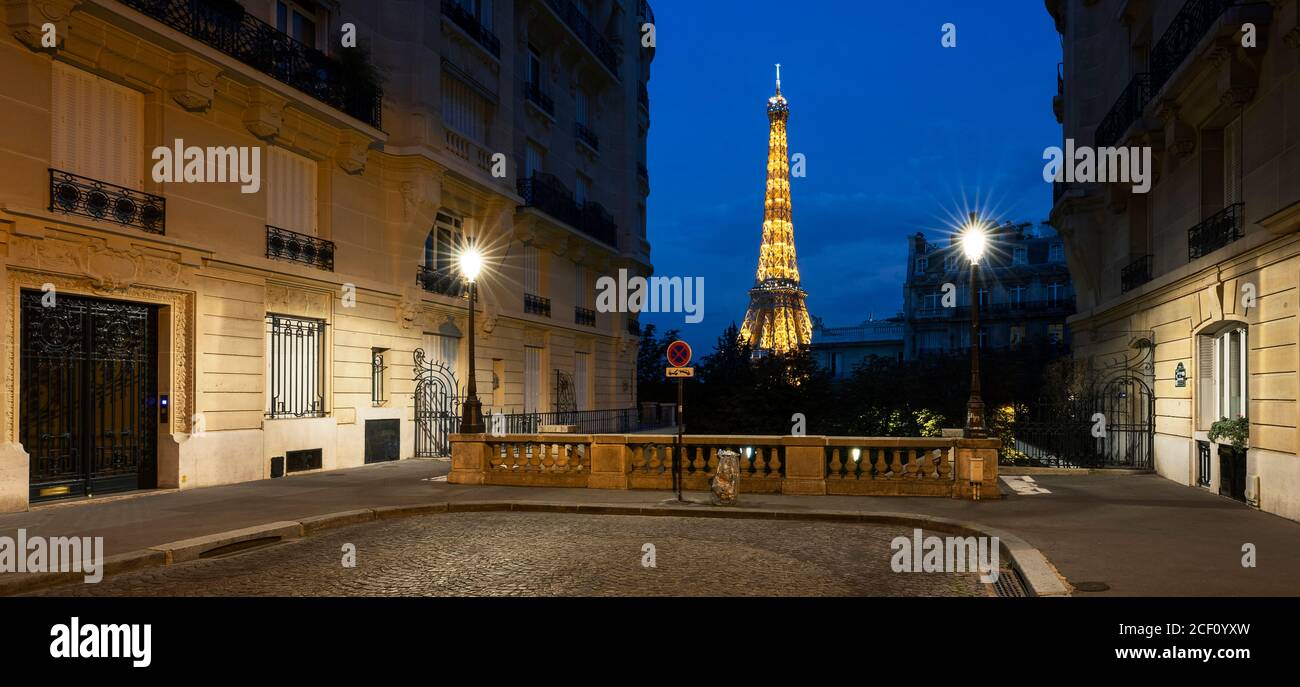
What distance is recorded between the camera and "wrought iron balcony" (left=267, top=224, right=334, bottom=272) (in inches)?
661

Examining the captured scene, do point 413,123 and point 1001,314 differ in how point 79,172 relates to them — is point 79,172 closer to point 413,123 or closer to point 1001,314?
point 413,123

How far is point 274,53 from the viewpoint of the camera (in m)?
16.3

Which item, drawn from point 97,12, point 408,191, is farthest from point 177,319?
point 408,191

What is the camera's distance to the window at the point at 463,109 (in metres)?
22.7

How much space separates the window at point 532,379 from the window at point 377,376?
24.9 ft

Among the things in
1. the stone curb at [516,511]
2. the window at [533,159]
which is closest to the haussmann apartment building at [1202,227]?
the stone curb at [516,511]

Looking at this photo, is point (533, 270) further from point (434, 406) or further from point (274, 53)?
point (274, 53)

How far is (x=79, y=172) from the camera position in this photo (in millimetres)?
12742

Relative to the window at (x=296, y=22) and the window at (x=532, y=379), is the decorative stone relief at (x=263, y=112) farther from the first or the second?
the window at (x=532, y=379)

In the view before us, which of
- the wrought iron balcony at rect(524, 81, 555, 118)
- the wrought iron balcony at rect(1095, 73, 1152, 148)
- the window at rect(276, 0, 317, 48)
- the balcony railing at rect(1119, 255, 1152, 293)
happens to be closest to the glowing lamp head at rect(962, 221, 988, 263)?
Result: the wrought iron balcony at rect(1095, 73, 1152, 148)

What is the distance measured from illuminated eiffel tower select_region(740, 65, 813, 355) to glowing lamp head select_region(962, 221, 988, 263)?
72.4 metres

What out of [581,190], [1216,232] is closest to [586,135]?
[581,190]

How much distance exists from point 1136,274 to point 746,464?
466 inches
